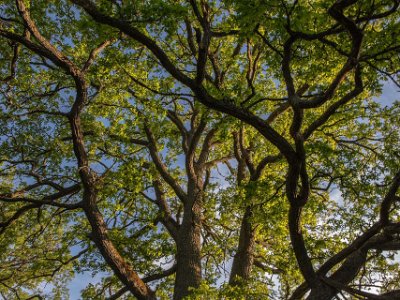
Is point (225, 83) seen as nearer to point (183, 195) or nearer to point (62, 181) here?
point (183, 195)

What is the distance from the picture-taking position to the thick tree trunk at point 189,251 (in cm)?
1018

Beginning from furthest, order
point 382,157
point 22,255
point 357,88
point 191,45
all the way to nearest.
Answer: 1. point 22,255
2. point 191,45
3. point 382,157
4. point 357,88

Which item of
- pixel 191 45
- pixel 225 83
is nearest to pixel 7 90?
pixel 191 45

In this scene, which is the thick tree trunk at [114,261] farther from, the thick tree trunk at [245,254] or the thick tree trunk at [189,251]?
the thick tree trunk at [245,254]

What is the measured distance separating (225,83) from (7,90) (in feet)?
23.9

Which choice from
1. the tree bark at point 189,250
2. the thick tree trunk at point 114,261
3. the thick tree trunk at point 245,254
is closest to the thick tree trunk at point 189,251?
the tree bark at point 189,250

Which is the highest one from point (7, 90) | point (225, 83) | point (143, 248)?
point (225, 83)

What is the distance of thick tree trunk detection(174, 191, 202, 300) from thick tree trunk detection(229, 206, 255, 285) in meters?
1.27

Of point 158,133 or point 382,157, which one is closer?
point 382,157

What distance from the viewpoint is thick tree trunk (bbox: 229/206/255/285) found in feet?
37.1

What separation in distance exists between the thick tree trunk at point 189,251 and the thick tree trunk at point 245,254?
4.15 ft

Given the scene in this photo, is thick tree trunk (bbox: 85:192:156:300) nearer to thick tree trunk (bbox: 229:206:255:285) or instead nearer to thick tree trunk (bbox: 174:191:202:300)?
thick tree trunk (bbox: 174:191:202:300)

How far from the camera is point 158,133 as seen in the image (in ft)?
45.4

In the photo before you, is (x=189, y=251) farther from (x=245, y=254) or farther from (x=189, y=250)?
(x=245, y=254)
